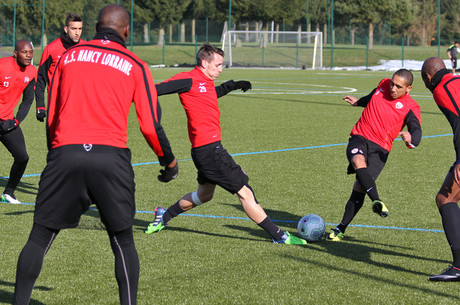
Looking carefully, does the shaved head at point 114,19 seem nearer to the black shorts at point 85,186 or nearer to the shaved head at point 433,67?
the black shorts at point 85,186

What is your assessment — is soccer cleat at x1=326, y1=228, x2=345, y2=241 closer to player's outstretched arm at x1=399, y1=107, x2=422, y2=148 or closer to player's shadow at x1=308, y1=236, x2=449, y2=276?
player's shadow at x1=308, y1=236, x2=449, y2=276

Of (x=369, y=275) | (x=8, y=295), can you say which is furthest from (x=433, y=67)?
(x=8, y=295)

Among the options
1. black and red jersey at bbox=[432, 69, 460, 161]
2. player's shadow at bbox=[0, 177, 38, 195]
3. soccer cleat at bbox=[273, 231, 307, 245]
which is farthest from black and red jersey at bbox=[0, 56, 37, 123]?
black and red jersey at bbox=[432, 69, 460, 161]

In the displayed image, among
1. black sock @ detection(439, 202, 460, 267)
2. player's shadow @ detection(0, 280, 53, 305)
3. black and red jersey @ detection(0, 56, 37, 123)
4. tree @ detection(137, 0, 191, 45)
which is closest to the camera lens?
player's shadow @ detection(0, 280, 53, 305)

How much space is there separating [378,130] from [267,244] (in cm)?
168

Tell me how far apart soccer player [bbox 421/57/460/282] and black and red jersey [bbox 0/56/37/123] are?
5349 millimetres

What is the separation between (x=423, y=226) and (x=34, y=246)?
4783mm

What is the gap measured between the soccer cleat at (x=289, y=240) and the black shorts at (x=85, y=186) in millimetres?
2847

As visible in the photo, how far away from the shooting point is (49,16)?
53.8 m

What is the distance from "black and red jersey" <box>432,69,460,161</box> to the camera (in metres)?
5.39

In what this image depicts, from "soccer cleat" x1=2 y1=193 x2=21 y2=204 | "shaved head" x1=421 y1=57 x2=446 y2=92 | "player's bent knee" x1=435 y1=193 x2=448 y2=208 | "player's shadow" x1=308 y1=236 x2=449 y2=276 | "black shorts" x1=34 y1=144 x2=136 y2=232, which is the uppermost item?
"shaved head" x1=421 y1=57 x2=446 y2=92

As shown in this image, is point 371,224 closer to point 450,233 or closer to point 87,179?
point 450,233

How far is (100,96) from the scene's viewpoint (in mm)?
3957

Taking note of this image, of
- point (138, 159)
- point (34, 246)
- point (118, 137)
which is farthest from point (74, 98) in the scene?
point (138, 159)
